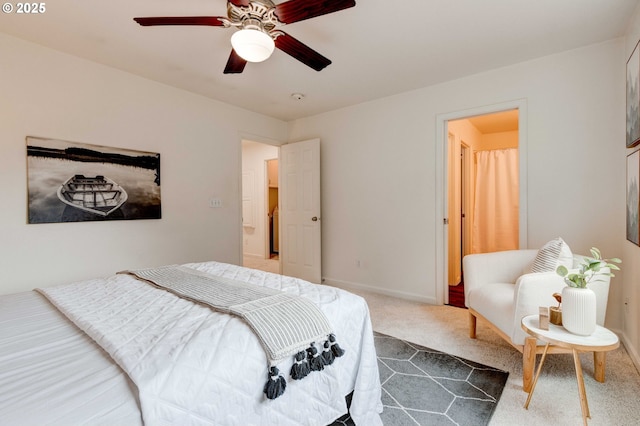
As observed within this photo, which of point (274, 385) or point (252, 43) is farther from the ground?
point (252, 43)

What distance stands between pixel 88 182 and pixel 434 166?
3499mm

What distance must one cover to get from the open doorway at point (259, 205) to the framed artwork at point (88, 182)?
125 inches

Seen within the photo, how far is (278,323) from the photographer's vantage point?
126 centimetres

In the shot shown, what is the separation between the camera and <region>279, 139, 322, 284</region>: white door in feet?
14.5

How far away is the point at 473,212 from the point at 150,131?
4.73 m

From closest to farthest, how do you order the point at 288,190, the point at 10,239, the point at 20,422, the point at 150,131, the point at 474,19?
1. the point at 20,422
2. the point at 474,19
3. the point at 10,239
4. the point at 150,131
5. the point at 288,190

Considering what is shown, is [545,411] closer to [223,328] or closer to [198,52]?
[223,328]

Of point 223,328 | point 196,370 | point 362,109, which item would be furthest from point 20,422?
point 362,109

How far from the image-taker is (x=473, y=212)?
5.03 metres

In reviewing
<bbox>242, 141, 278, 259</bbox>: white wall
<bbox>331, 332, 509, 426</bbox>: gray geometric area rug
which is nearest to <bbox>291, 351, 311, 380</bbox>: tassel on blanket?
<bbox>331, 332, 509, 426</bbox>: gray geometric area rug

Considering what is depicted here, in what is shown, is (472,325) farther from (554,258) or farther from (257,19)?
(257,19)

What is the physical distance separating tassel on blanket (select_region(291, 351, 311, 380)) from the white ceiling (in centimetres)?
215

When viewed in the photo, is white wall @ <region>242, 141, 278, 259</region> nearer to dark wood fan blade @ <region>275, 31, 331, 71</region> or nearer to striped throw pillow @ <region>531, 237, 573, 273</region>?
dark wood fan blade @ <region>275, 31, 331, 71</region>

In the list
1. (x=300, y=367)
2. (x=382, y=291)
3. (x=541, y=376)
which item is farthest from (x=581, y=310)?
(x=382, y=291)
